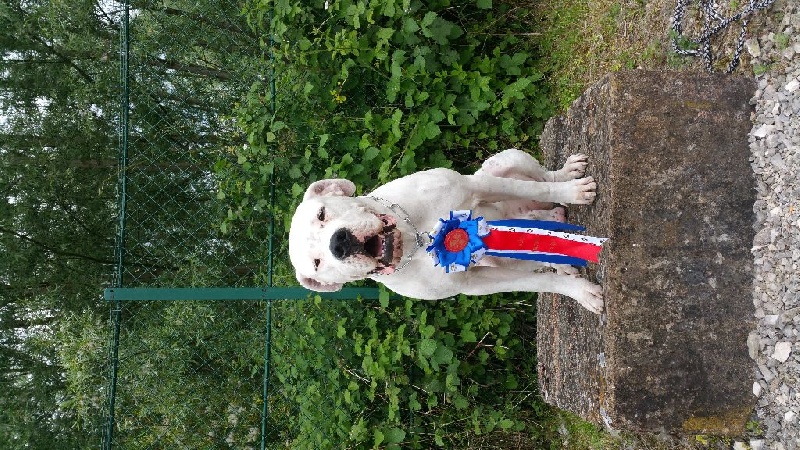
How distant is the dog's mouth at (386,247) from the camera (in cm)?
327

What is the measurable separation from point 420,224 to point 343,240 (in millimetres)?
668

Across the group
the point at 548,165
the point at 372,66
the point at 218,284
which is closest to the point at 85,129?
the point at 218,284

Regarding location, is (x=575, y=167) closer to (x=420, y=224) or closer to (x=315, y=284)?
(x=420, y=224)

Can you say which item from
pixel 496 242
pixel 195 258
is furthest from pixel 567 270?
pixel 195 258

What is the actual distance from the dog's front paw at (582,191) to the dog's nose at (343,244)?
1.55 meters

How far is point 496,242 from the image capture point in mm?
3615

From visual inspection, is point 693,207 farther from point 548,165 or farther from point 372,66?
point 372,66

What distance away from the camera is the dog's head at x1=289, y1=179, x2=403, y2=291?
125 inches

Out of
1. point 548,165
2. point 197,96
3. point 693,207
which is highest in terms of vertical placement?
point 197,96

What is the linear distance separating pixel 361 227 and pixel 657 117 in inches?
70.6

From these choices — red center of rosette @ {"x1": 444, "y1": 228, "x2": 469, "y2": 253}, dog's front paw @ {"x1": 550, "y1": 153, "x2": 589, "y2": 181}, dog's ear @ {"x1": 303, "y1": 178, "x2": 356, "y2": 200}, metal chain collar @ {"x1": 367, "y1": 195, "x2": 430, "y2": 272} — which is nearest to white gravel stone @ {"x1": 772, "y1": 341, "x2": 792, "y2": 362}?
dog's front paw @ {"x1": 550, "y1": 153, "x2": 589, "y2": 181}

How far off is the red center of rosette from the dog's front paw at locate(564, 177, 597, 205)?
89 cm

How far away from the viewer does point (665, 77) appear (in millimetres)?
3562

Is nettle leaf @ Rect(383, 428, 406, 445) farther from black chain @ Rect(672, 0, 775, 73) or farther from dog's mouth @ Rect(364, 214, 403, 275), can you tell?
black chain @ Rect(672, 0, 775, 73)
